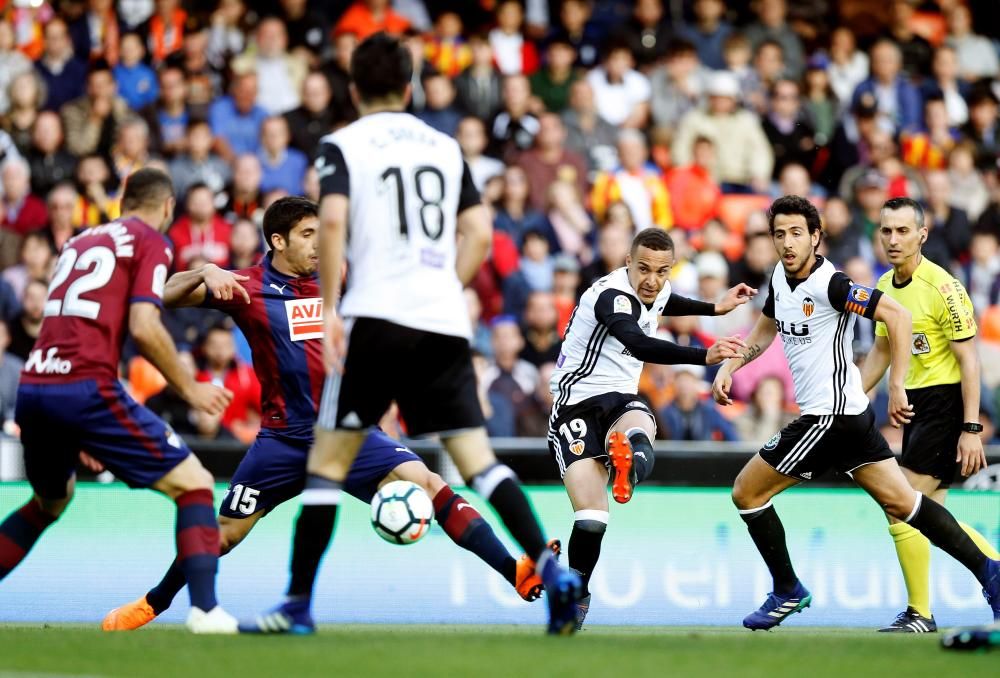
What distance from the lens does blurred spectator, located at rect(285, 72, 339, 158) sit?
15102 mm

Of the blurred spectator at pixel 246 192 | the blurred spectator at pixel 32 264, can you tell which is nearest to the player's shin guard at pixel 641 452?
the blurred spectator at pixel 246 192

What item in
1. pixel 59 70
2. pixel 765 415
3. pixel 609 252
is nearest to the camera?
pixel 765 415

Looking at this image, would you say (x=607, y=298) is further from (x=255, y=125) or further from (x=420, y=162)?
(x=255, y=125)

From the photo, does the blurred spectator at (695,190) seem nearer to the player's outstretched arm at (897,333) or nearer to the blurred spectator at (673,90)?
the blurred spectator at (673,90)

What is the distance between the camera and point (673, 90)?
54.4 ft

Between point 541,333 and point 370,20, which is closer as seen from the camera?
point 541,333

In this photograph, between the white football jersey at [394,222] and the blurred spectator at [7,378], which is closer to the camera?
the white football jersey at [394,222]

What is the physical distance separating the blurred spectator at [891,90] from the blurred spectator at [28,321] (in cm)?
933

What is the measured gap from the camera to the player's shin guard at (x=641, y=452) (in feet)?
26.9

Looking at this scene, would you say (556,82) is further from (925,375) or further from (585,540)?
(585,540)

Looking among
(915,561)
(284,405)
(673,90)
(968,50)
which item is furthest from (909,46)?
(284,405)

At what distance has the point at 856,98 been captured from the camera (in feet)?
55.8

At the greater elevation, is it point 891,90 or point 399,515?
point 891,90

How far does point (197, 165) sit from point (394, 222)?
28.3 ft
